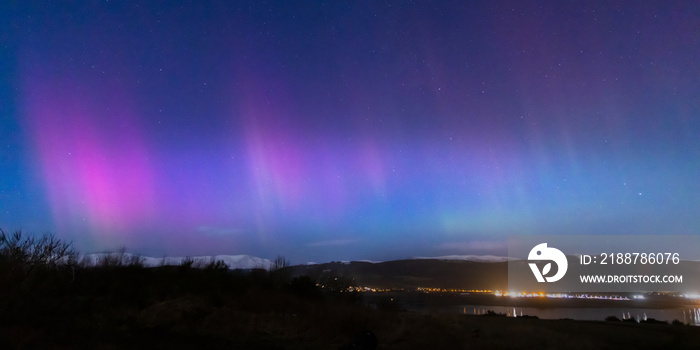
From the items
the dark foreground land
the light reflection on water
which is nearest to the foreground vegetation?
the dark foreground land

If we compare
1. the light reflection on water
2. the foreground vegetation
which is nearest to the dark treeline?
the foreground vegetation

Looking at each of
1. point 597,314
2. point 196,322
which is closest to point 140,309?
point 196,322

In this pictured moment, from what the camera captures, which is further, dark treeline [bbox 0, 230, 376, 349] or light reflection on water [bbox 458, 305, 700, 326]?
light reflection on water [bbox 458, 305, 700, 326]

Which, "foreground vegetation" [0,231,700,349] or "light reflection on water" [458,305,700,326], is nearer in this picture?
"foreground vegetation" [0,231,700,349]

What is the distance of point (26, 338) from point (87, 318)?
4.63 m

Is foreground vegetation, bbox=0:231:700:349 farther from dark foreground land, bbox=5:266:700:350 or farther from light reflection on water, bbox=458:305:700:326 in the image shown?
light reflection on water, bbox=458:305:700:326

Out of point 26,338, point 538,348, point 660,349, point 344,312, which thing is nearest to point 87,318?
point 26,338

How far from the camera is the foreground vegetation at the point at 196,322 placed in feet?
46.4

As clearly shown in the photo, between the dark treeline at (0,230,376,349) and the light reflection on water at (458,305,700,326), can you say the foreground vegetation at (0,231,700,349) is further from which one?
the light reflection on water at (458,305,700,326)

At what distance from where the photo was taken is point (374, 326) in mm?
17234

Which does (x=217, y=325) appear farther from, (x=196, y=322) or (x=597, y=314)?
(x=597, y=314)

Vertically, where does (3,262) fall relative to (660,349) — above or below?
above

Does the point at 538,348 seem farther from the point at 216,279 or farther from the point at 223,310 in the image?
the point at 216,279

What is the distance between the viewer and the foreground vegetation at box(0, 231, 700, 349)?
14.2 meters
